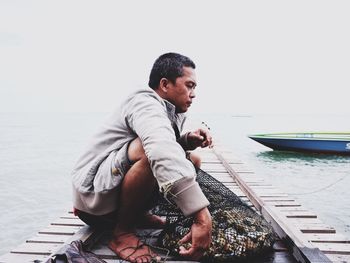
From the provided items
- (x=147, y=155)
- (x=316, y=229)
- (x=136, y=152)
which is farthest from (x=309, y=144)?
(x=147, y=155)

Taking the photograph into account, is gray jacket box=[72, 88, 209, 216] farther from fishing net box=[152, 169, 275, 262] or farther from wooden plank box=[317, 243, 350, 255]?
wooden plank box=[317, 243, 350, 255]

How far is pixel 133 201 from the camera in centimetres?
204

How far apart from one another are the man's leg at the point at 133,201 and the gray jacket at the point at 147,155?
0.28ft

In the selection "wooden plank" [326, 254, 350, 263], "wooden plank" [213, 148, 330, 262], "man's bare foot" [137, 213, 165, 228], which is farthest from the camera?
"man's bare foot" [137, 213, 165, 228]

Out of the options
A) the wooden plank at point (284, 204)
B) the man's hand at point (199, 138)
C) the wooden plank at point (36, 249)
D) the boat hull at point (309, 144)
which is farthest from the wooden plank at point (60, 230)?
the boat hull at point (309, 144)

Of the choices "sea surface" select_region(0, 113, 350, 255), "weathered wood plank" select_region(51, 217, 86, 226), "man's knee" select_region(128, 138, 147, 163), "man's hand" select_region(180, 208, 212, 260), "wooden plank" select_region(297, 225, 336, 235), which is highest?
"man's knee" select_region(128, 138, 147, 163)

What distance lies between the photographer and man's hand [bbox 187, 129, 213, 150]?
2574 mm

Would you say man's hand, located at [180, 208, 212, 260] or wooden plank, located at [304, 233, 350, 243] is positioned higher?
man's hand, located at [180, 208, 212, 260]

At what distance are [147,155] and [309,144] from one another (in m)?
14.5

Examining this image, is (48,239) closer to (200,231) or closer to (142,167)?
(142,167)

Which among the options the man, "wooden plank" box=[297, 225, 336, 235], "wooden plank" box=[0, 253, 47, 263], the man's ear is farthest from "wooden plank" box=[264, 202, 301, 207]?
"wooden plank" box=[0, 253, 47, 263]

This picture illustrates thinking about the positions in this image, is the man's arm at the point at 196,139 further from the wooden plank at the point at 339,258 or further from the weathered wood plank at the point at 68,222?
the weathered wood plank at the point at 68,222

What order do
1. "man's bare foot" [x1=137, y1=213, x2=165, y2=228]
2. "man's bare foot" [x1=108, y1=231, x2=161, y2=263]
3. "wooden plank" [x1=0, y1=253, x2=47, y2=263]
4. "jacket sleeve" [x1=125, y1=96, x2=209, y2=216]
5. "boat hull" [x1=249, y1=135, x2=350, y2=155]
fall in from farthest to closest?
"boat hull" [x1=249, y1=135, x2=350, y2=155], "man's bare foot" [x1=137, y1=213, x2=165, y2=228], "wooden plank" [x1=0, y1=253, x2=47, y2=263], "man's bare foot" [x1=108, y1=231, x2=161, y2=263], "jacket sleeve" [x1=125, y1=96, x2=209, y2=216]

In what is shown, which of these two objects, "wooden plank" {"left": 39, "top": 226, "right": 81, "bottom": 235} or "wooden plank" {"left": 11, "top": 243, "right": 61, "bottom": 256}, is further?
"wooden plank" {"left": 39, "top": 226, "right": 81, "bottom": 235}
